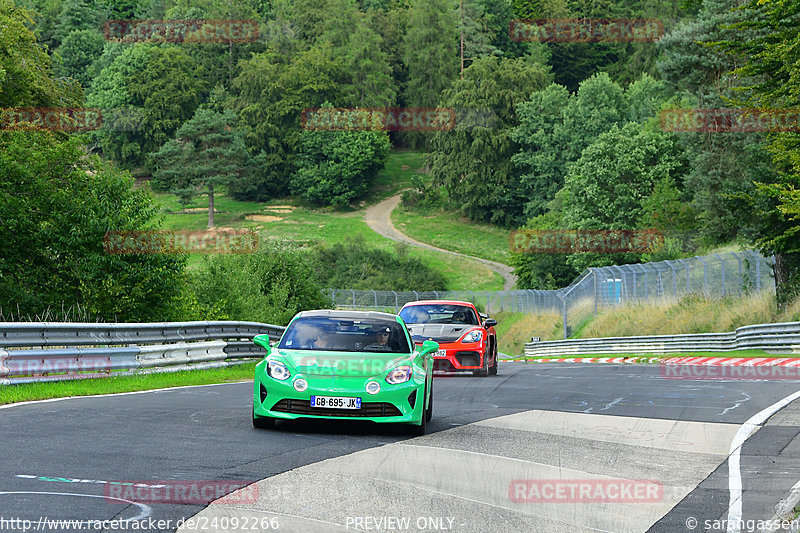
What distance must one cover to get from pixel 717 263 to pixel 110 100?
110 metres

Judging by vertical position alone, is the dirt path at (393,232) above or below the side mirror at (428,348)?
below

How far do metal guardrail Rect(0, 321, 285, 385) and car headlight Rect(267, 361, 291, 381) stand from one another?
→ 233 inches

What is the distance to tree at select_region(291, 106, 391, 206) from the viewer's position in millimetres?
121625

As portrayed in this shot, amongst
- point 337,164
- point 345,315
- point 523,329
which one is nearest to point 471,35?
point 337,164

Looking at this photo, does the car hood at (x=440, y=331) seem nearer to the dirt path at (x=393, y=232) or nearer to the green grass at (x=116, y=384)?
the green grass at (x=116, y=384)

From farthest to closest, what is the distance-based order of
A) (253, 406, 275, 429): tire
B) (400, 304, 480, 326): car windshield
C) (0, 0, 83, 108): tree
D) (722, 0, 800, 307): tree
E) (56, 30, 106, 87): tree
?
1. (56, 30, 106, 87): tree
2. (0, 0, 83, 108): tree
3. (722, 0, 800, 307): tree
4. (400, 304, 480, 326): car windshield
5. (253, 406, 275, 429): tire

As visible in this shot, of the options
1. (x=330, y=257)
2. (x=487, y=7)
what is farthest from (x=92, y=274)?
(x=487, y=7)

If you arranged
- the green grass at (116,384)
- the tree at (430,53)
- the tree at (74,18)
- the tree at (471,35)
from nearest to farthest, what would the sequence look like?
the green grass at (116,384) → the tree at (430,53) → the tree at (471,35) → the tree at (74,18)

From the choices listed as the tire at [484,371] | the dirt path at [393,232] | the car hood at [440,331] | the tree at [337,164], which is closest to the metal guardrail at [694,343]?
the tire at [484,371]

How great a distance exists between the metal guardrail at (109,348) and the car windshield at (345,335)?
551 centimetres

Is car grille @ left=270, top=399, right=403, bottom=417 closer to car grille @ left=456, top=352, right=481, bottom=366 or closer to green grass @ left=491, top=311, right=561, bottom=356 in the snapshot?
car grille @ left=456, top=352, right=481, bottom=366

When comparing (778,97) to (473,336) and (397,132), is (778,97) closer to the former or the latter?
(473,336)

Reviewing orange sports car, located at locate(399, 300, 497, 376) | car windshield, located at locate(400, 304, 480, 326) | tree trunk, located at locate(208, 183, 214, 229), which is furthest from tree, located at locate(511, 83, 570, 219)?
orange sports car, located at locate(399, 300, 497, 376)

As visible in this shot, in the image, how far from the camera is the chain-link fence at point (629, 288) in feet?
123
